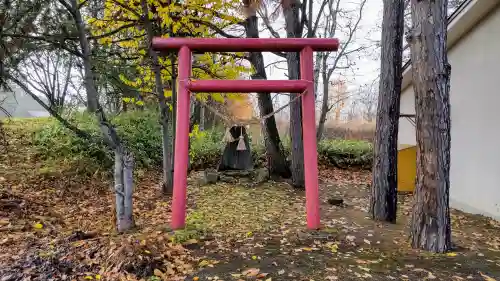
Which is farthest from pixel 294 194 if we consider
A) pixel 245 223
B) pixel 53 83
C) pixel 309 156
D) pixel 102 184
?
pixel 53 83

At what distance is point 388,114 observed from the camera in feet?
21.2

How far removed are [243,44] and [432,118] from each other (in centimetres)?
272

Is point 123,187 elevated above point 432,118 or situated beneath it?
situated beneath

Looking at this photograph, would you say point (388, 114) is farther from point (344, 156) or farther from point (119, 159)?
point (344, 156)

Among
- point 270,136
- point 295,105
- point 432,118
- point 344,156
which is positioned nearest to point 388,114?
point 432,118

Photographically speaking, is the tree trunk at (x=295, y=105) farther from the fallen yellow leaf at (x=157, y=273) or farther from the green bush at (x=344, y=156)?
the fallen yellow leaf at (x=157, y=273)

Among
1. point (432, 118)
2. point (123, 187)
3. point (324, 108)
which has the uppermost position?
point (324, 108)

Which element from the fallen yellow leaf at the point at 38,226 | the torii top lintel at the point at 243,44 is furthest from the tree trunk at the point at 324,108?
the fallen yellow leaf at the point at 38,226

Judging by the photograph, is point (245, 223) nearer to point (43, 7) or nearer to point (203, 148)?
point (43, 7)

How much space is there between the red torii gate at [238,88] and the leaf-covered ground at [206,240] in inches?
19.4

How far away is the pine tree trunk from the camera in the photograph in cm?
632

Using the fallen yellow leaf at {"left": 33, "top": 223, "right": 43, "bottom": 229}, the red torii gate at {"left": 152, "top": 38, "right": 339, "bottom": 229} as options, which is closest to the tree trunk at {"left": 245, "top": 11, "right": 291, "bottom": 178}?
the red torii gate at {"left": 152, "top": 38, "right": 339, "bottom": 229}

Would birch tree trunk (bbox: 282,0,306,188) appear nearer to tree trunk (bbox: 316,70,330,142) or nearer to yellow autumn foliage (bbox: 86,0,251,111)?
yellow autumn foliage (bbox: 86,0,251,111)

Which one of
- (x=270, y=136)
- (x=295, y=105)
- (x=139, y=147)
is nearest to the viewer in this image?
(x=295, y=105)
